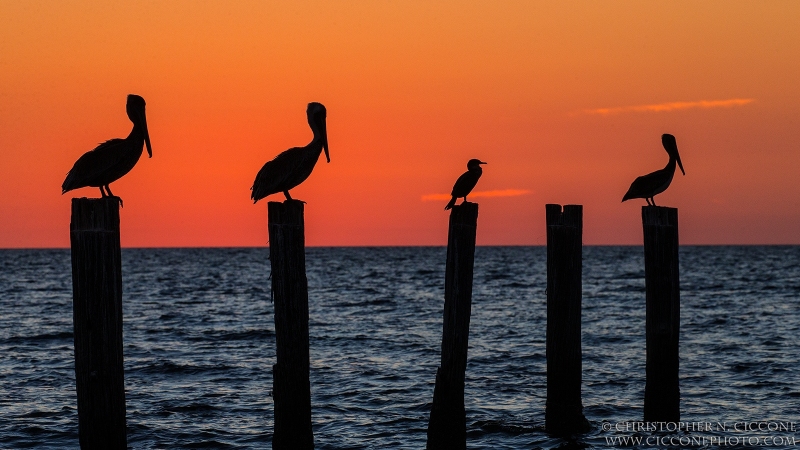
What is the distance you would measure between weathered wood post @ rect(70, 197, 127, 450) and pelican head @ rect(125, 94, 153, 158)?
2221mm

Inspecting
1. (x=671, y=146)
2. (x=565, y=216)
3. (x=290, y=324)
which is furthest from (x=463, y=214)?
(x=671, y=146)

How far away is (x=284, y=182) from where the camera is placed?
34.6 feet

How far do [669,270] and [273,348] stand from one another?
14.4 meters

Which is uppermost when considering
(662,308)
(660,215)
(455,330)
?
(660,215)

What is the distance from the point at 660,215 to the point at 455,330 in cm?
284

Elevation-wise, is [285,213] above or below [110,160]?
below

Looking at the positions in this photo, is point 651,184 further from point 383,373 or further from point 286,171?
point 383,373

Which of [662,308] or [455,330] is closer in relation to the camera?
[455,330]

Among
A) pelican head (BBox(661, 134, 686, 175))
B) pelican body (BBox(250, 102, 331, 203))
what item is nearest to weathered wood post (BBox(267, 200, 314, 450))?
pelican body (BBox(250, 102, 331, 203))

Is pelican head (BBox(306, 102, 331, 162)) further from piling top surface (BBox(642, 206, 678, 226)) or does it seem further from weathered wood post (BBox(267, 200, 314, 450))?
piling top surface (BBox(642, 206, 678, 226))

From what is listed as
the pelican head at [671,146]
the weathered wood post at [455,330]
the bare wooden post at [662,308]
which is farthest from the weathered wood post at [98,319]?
the pelican head at [671,146]

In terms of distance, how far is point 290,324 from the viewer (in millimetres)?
9078

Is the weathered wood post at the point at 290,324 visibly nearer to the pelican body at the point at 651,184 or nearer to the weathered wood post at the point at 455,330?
the weathered wood post at the point at 455,330

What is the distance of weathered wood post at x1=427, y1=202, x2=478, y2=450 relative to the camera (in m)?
10.2
